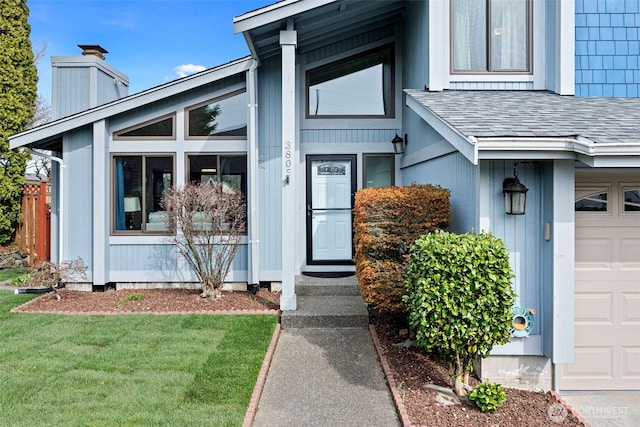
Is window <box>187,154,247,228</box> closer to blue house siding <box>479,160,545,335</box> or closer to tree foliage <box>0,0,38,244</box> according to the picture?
blue house siding <box>479,160,545,335</box>

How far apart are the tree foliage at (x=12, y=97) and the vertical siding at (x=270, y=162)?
6574mm

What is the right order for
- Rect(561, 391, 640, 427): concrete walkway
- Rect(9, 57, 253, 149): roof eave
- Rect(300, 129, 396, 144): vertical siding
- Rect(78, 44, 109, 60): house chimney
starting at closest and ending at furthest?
Rect(561, 391, 640, 427): concrete walkway < Rect(9, 57, 253, 149): roof eave < Rect(300, 129, 396, 144): vertical siding < Rect(78, 44, 109, 60): house chimney

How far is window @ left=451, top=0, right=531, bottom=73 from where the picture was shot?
6.32 meters

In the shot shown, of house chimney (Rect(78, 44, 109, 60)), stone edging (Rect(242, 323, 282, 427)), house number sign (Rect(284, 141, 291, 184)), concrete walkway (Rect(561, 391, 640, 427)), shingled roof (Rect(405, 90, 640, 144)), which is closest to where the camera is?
stone edging (Rect(242, 323, 282, 427))

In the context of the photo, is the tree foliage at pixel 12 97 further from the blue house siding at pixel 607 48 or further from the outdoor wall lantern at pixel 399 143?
the blue house siding at pixel 607 48

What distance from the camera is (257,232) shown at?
746 cm

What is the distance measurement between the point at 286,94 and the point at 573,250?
412cm

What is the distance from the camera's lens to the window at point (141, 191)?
760cm

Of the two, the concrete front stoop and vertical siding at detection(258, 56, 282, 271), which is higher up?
vertical siding at detection(258, 56, 282, 271)

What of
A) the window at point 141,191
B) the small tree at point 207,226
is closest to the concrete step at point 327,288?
the small tree at point 207,226

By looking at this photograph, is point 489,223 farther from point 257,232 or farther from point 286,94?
point 257,232

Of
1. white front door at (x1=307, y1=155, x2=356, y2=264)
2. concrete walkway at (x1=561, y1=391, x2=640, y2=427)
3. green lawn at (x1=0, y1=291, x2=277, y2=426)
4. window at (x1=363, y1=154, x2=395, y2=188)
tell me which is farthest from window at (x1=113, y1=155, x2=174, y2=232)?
concrete walkway at (x1=561, y1=391, x2=640, y2=427)

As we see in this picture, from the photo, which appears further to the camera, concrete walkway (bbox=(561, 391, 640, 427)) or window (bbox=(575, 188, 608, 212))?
window (bbox=(575, 188, 608, 212))

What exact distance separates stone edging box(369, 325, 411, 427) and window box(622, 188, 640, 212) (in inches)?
120
